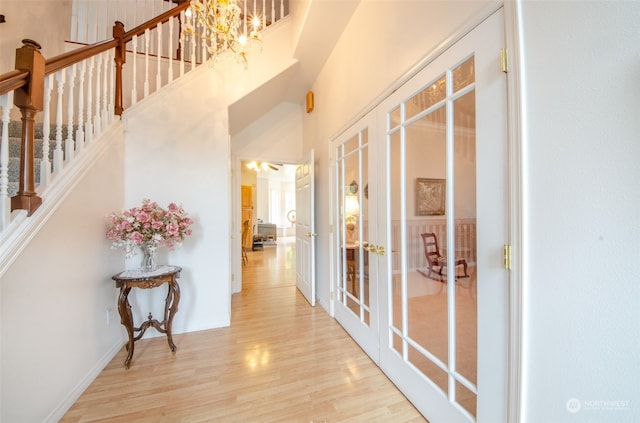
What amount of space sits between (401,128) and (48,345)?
2.63 meters

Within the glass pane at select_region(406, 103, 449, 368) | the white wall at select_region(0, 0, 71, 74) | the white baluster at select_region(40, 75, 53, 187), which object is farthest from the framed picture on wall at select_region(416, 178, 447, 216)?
the white wall at select_region(0, 0, 71, 74)

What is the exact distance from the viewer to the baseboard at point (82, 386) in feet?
4.89

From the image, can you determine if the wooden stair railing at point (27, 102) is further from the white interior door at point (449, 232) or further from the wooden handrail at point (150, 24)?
the white interior door at point (449, 232)

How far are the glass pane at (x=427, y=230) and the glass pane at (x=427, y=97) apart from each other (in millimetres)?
66

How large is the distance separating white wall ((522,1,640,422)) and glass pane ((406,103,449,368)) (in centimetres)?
52

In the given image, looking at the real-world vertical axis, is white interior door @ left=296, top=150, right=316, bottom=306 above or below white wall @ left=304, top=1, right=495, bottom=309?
below

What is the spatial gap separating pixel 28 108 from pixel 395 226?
231 cm

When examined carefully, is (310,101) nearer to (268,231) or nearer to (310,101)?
(310,101)

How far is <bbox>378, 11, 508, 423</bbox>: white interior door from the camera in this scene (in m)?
1.11

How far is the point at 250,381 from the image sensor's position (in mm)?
1879

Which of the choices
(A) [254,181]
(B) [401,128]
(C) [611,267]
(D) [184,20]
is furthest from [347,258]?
(A) [254,181]

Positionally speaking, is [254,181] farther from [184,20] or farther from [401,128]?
[401,128]

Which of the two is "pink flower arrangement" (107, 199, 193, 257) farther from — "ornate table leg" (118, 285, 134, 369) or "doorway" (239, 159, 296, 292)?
"doorway" (239, 159, 296, 292)

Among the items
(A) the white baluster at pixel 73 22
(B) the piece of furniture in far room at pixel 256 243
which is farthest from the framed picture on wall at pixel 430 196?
(B) the piece of furniture in far room at pixel 256 243
